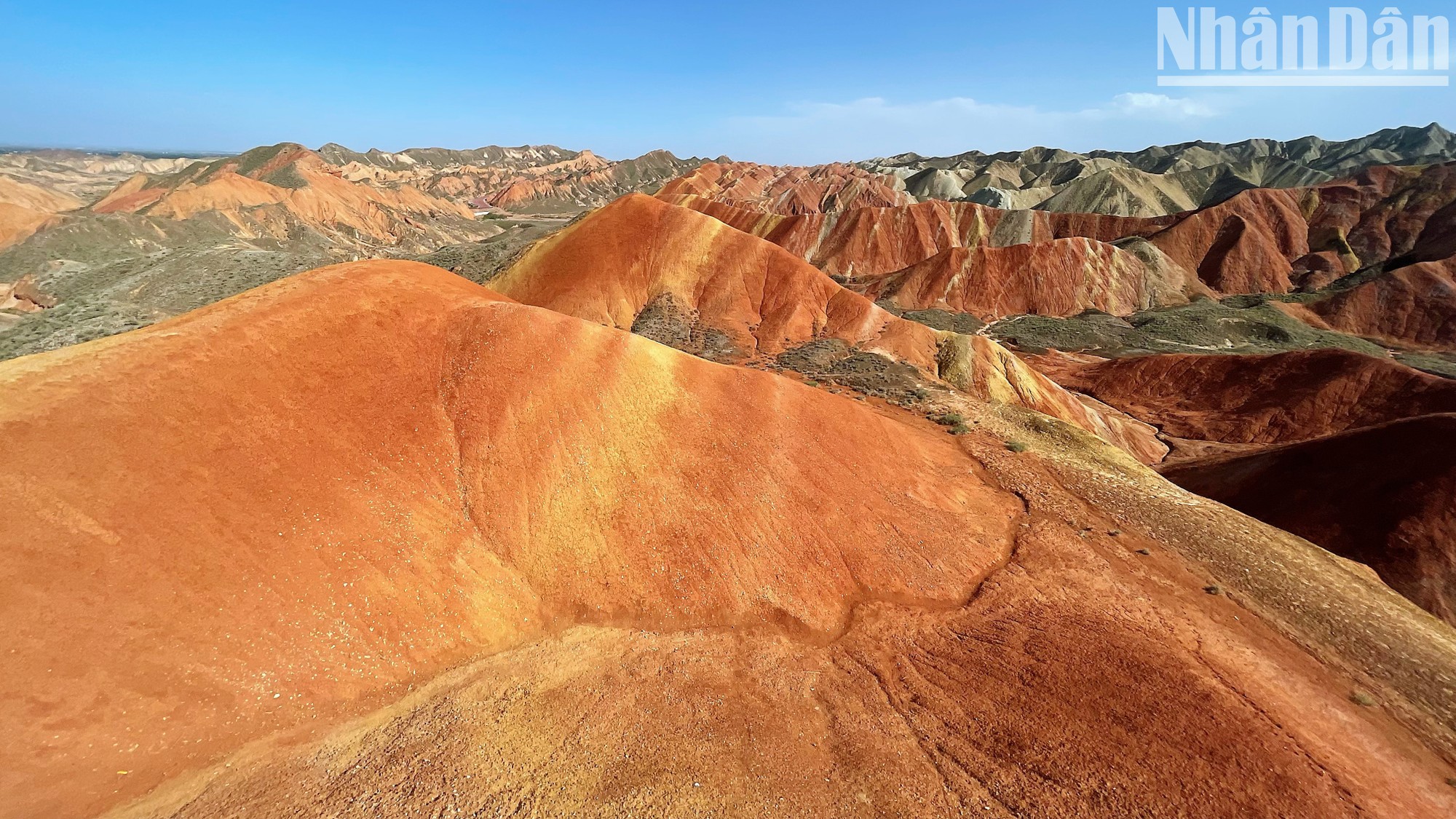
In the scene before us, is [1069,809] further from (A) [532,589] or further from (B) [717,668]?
(A) [532,589]

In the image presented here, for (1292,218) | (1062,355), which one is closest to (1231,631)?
(1062,355)

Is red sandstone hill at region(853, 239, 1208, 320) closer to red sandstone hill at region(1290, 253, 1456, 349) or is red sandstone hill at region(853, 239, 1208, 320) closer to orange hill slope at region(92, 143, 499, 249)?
red sandstone hill at region(1290, 253, 1456, 349)

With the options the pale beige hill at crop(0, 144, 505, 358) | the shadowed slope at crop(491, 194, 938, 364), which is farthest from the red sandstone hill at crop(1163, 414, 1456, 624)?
the pale beige hill at crop(0, 144, 505, 358)

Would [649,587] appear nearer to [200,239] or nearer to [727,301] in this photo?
[727,301]

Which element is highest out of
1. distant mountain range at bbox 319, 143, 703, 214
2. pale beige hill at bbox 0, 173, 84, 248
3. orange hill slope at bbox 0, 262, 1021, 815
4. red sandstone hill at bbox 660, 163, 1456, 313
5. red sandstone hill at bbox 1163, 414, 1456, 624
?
distant mountain range at bbox 319, 143, 703, 214

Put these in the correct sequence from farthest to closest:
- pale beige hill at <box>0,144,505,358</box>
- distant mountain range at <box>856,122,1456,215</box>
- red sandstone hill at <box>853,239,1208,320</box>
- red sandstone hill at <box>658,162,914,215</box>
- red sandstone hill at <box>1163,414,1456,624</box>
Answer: red sandstone hill at <box>658,162,914,215</box>, distant mountain range at <box>856,122,1456,215</box>, red sandstone hill at <box>853,239,1208,320</box>, pale beige hill at <box>0,144,505,358</box>, red sandstone hill at <box>1163,414,1456,624</box>
